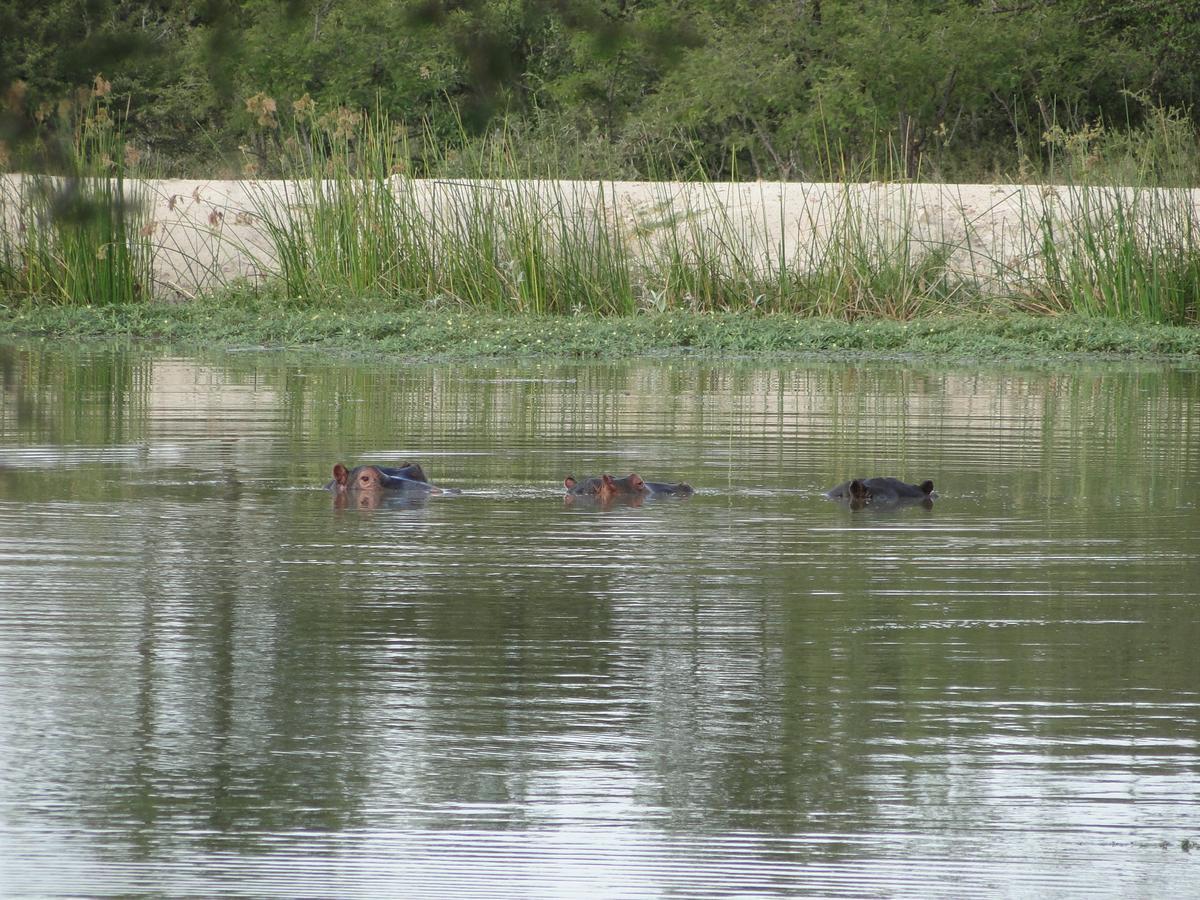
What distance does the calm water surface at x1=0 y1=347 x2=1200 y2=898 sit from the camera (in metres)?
3.62

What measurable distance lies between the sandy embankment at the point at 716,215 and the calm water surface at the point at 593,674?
8297mm

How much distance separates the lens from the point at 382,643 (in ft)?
17.2

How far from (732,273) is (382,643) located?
13267 mm

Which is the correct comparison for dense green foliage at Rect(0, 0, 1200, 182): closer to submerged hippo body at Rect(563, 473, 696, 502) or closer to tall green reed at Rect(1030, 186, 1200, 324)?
tall green reed at Rect(1030, 186, 1200, 324)

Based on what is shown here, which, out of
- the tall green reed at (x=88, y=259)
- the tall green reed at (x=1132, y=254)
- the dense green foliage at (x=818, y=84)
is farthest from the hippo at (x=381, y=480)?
the dense green foliage at (x=818, y=84)

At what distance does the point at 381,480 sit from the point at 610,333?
8.56 meters

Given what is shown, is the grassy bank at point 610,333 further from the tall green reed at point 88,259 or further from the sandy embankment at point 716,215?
the sandy embankment at point 716,215

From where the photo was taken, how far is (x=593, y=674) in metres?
4.91

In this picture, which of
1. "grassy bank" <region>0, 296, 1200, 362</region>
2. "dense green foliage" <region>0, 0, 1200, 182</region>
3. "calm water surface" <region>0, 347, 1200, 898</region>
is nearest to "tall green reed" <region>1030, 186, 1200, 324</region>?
"grassy bank" <region>0, 296, 1200, 362</region>

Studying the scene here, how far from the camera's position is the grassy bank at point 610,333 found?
16156 millimetres

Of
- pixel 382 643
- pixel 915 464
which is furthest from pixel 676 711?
→ pixel 915 464

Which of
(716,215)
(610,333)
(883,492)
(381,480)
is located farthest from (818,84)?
(381,480)

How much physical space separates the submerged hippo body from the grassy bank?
769 cm

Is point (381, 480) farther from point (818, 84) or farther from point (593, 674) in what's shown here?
point (818, 84)
